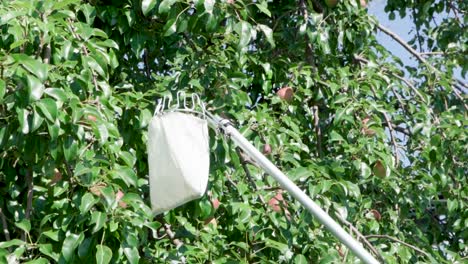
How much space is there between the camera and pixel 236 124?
8.39ft

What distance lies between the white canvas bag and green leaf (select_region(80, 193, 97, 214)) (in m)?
0.12

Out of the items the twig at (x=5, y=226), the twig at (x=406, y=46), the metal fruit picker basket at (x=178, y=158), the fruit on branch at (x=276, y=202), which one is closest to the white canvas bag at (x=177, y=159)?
the metal fruit picker basket at (x=178, y=158)

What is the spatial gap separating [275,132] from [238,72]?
173 millimetres

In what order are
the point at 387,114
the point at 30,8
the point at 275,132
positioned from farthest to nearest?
the point at 387,114 → the point at 275,132 → the point at 30,8

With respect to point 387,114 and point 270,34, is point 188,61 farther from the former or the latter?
point 387,114

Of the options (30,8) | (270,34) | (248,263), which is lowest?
(248,263)

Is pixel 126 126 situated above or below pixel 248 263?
above

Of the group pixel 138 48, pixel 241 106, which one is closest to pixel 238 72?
pixel 241 106

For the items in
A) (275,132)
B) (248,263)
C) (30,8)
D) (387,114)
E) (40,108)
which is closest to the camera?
(40,108)

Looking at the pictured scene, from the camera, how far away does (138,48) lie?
2.63 metres

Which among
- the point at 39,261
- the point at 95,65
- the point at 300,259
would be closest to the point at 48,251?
the point at 39,261

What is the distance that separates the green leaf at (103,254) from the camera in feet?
6.19

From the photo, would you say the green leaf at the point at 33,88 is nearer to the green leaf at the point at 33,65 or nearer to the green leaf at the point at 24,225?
the green leaf at the point at 33,65

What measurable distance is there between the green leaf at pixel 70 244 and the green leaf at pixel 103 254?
39 millimetres
